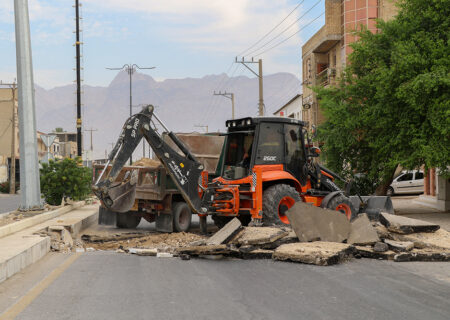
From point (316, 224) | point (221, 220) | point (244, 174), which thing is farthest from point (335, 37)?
point (316, 224)

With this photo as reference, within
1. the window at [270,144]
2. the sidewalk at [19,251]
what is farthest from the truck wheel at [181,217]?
the sidewalk at [19,251]

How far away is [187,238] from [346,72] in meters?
12.9

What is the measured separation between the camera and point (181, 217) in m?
16.0

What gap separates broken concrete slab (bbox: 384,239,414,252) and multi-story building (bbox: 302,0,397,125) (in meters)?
24.7

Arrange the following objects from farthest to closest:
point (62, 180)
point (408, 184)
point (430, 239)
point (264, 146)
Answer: point (408, 184), point (62, 180), point (264, 146), point (430, 239)

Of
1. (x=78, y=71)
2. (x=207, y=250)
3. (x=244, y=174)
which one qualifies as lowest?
(x=207, y=250)

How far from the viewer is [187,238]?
13406 mm

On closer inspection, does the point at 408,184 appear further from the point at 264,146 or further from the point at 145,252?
the point at 145,252

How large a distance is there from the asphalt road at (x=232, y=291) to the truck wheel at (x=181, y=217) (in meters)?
4.78

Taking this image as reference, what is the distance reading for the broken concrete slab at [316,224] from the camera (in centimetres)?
1205

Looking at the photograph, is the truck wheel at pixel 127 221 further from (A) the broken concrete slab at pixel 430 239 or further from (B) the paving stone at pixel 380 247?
(B) the paving stone at pixel 380 247

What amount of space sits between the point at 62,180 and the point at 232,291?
17.5 metres

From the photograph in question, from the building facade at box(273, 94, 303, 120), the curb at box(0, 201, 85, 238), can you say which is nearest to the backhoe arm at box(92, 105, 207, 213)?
the curb at box(0, 201, 85, 238)

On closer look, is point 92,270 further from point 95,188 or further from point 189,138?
point 189,138
